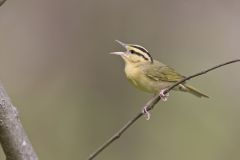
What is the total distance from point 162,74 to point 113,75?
10.2 feet

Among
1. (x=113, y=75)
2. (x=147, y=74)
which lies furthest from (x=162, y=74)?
(x=113, y=75)

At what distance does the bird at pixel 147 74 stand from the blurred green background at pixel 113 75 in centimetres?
221

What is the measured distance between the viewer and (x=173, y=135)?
6258 millimetres

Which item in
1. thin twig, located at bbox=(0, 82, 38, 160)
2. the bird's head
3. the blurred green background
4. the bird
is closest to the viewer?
thin twig, located at bbox=(0, 82, 38, 160)

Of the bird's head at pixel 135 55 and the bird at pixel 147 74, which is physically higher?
the bird's head at pixel 135 55

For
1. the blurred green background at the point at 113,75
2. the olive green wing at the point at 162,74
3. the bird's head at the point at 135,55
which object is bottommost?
the blurred green background at the point at 113,75

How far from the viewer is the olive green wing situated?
364 cm

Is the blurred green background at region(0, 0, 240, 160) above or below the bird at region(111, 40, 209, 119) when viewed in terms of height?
below

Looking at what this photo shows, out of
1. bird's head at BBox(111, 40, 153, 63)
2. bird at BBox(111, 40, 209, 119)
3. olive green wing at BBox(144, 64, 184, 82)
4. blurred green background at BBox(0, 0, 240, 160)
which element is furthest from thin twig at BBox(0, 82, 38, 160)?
blurred green background at BBox(0, 0, 240, 160)

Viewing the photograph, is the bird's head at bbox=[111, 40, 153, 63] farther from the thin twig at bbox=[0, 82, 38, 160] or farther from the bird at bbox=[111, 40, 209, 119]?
the thin twig at bbox=[0, 82, 38, 160]

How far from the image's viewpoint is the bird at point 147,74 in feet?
11.8

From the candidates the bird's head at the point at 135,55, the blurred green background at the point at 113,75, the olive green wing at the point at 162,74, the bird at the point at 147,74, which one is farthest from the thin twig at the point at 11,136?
the blurred green background at the point at 113,75

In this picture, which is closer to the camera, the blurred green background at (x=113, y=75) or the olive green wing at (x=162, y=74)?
the olive green wing at (x=162, y=74)

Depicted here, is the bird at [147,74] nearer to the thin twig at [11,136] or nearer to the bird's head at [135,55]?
the bird's head at [135,55]
